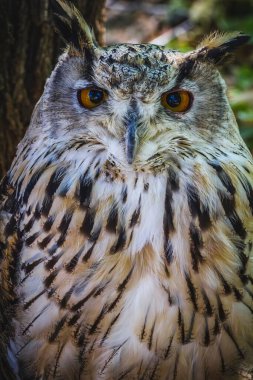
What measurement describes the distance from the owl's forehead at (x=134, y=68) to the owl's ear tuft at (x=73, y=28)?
104 millimetres

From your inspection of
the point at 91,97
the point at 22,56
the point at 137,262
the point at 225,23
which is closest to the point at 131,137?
the point at 91,97

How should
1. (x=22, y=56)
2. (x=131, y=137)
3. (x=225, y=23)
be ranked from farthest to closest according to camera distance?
(x=225, y=23), (x=22, y=56), (x=131, y=137)

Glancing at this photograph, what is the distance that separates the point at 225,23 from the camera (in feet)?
22.1

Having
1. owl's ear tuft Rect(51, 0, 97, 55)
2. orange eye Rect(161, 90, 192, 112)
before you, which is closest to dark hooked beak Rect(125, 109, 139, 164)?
orange eye Rect(161, 90, 192, 112)

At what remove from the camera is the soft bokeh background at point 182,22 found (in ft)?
21.1

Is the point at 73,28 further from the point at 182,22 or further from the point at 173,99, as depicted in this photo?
the point at 182,22

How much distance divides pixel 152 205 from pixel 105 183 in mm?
177

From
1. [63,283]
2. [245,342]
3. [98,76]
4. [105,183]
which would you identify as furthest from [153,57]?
[245,342]

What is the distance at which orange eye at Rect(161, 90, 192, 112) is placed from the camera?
2438 millimetres

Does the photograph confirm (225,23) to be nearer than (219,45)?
No

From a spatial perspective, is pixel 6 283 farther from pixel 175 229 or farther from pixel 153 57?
pixel 153 57

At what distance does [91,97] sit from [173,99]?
0.90 ft

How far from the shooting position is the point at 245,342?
270 centimetres

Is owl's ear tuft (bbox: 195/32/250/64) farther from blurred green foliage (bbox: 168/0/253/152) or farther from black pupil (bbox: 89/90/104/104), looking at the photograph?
blurred green foliage (bbox: 168/0/253/152)
